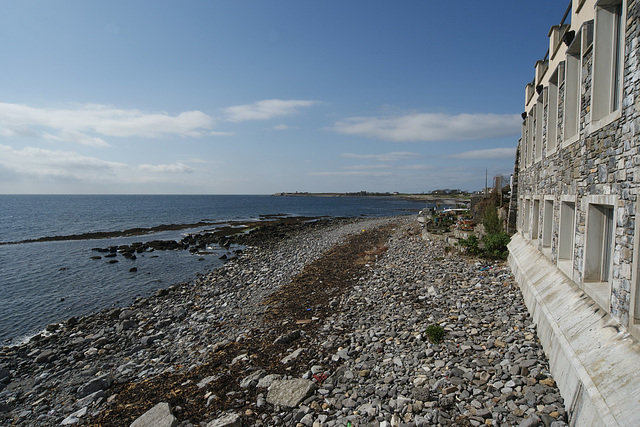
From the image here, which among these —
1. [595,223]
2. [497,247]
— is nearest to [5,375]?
[595,223]

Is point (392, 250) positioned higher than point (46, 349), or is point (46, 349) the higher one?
point (392, 250)

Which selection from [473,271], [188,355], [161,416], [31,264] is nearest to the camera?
[161,416]

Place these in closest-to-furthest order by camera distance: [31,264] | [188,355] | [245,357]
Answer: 1. [245,357]
2. [188,355]
3. [31,264]

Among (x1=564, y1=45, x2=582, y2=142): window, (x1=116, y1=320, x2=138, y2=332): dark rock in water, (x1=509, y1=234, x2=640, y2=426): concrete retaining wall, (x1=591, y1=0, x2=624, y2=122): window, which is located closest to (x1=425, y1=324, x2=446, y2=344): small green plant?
(x1=509, y1=234, x2=640, y2=426): concrete retaining wall

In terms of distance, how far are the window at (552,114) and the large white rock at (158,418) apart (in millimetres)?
11977

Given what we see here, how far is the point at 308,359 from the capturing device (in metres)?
8.35

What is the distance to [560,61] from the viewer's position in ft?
30.4

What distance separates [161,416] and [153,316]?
28.0 feet

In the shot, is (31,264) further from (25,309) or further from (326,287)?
(326,287)

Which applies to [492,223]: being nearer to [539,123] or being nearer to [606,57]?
[539,123]

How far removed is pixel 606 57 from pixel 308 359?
8959 mm

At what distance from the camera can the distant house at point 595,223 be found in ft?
15.7

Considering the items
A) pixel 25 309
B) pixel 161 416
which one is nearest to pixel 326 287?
pixel 161 416

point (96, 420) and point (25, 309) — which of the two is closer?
point (96, 420)
